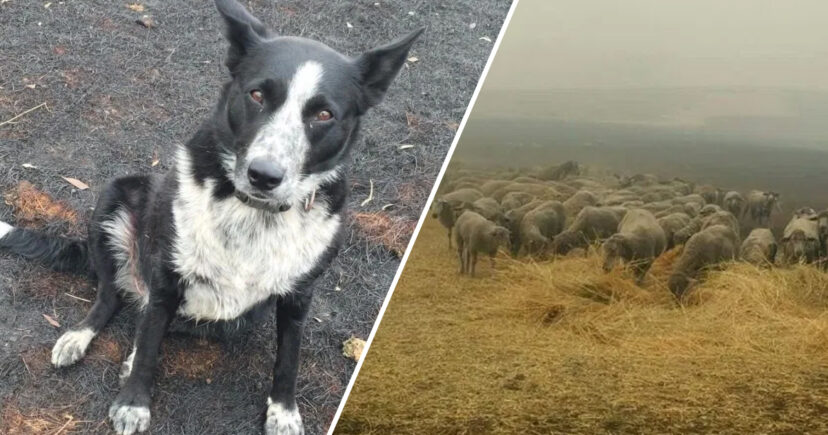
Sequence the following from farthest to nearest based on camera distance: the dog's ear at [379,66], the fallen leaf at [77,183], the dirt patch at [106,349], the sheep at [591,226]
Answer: the fallen leaf at [77,183] < the dirt patch at [106,349] < the dog's ear at [379,66] < the sheep at [591,226]

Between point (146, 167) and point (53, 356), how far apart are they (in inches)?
26.5

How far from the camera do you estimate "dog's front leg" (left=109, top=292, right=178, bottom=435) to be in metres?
1.68

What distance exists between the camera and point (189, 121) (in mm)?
2494

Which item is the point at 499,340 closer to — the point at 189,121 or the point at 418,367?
the point at 418,367

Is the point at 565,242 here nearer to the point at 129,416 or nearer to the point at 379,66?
the point at 379,66

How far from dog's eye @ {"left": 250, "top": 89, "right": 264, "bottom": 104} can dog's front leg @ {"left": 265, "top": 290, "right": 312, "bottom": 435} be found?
408 mm

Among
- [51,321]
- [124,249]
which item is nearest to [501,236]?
[124,249]

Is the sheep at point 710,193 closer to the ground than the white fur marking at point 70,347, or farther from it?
farther from it

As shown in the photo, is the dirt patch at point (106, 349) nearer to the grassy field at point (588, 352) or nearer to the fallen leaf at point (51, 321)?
the fallen leaf at point (51, 321)

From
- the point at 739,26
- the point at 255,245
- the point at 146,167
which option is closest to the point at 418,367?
the point at 255,245

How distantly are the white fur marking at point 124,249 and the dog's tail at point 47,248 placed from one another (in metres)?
0.11

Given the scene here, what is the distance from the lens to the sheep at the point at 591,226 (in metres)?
1.35

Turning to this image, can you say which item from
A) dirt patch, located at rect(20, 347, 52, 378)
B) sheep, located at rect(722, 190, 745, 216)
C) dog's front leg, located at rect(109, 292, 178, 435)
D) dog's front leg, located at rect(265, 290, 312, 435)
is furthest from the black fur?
sheep, located at rect(722, 190, 745, 216)

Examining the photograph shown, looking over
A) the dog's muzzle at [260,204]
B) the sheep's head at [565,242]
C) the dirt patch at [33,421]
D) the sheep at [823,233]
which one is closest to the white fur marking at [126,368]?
the dirt patch at [33,421]
